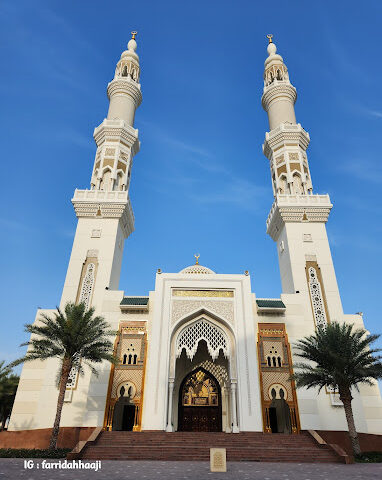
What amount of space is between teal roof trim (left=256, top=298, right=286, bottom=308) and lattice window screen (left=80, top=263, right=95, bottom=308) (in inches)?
407

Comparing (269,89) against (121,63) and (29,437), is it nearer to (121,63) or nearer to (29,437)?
(121,63)

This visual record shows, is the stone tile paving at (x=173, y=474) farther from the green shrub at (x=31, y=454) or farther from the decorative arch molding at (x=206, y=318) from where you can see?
the decorative arch molding at (x=206, y=318)

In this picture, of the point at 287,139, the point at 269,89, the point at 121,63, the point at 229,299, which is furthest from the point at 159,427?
the point at 121,63

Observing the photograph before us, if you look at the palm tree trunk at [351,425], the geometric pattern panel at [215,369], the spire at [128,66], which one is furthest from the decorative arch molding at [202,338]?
the spire at [128,66]

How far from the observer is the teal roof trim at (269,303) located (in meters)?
21.2

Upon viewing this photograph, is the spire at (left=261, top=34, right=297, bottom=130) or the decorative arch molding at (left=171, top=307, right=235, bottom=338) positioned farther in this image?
the spire at (left=261, top=34, right=297, bottom=130)

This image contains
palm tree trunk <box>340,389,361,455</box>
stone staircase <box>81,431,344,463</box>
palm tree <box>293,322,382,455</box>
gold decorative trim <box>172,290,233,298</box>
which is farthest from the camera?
gold decorative trim <box>172,290,233,298</box>

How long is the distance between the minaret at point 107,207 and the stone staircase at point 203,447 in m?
8.18

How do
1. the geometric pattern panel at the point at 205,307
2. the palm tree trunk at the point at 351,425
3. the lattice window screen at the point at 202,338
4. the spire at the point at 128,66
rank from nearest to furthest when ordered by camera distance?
the palm tree trunk at the point at 351,425 < the lattice window screen at the point at 202,338 < the geometric pattern panel at the point at 205,307 < the spire at the point at 128,66

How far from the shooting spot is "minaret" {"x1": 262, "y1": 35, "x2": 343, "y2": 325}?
2234cm

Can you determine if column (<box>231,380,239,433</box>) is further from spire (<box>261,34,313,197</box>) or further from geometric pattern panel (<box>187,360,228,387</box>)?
spire (<box>261,34,313,197</box>)

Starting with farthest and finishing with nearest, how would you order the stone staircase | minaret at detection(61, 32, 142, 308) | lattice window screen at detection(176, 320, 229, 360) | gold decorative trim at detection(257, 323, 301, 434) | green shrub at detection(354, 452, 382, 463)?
1. minaret at detection(61, 32, 142, 308)
2. lattice window screen at detection(176, 320, 229, 360)
3. gold decorative trim at detection(257, 323, 301, 434)
4. green shrub at detection(354, 452, 382, 463)
5. the stone staircase

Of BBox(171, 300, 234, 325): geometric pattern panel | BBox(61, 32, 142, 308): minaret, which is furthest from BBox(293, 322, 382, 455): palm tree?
BBox(61, 32, 142, 308): minaret

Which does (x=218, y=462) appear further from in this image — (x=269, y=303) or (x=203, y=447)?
(x=269, y=303)
